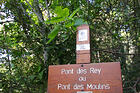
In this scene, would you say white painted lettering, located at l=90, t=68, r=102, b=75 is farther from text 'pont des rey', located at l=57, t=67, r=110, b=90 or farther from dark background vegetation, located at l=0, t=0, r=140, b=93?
dark background vegetation, located at l=0, t=0, r=140, b=93

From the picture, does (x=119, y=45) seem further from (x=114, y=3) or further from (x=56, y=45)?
(x=56, y=45)

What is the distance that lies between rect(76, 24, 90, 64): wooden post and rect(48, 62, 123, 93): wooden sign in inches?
3.1

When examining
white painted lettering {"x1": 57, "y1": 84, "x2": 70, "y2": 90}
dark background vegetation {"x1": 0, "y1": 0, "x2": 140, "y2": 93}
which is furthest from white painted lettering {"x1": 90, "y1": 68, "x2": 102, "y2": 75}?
dark background vegetation {"x1": 0, "y1": 0, "x2": 140, "y2": 93}

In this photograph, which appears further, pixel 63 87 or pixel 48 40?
pixel 48 40

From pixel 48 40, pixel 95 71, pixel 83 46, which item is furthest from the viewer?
pixel 48 40

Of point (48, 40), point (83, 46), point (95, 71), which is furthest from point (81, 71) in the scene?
point (48, 40)

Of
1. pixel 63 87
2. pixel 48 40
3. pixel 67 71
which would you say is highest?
pixel 48 40

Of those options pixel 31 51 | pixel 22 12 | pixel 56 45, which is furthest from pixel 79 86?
pixel 22 12

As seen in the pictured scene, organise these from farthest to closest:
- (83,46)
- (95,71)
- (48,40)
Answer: (48,40), (83,46), (95,71)

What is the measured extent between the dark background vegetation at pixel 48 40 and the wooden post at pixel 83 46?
0.79 m

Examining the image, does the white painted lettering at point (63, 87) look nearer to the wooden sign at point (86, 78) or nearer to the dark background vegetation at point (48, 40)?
the wooden sign at point (86, 78)

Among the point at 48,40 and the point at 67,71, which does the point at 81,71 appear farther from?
the point at 48,40

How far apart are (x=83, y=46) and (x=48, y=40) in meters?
1.17

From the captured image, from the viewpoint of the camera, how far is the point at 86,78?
4.79ft
